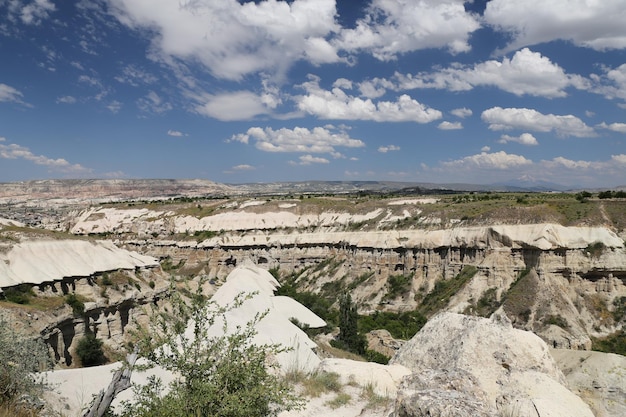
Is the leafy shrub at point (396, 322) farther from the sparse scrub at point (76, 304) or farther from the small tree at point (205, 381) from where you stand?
the small tree at point (205, 381)

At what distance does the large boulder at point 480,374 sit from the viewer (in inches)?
241

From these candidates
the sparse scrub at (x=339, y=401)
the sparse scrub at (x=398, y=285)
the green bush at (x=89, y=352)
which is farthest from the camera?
the sparse scrub at (x=398, y=285)

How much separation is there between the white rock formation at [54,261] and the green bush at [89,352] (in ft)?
20.8

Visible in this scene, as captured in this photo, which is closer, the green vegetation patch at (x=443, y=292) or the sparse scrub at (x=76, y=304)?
the sparse scrub at (x=76, y=304)

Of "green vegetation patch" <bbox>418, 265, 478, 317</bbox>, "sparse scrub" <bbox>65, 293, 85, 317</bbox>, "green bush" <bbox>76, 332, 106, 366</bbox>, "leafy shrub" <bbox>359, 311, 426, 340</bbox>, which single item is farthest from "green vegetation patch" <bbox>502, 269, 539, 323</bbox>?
"sparse scrub" <bbox>65, 293, 85, 317</bbox>

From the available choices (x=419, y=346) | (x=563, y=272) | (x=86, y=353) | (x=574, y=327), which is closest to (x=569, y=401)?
(x=419, y=346)

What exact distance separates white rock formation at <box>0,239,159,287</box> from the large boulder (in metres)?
25.7

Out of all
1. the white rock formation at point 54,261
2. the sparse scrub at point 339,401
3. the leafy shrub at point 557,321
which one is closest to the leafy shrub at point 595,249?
the leafy shrub at point 557,321

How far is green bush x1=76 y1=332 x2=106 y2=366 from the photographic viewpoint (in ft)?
76.7

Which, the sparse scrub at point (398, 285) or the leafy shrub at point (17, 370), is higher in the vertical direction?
the leafy shrub at point (17, 370)

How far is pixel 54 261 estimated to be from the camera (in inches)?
1220

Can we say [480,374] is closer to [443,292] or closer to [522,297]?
[522,297]

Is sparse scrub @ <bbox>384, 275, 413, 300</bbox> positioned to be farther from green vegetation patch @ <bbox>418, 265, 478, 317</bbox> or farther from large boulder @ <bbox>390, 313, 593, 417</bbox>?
large boulder @ <bbox>390, 313, 593, 417</bbox>

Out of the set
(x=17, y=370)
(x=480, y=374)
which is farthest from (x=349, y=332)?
(x=17, y=370)
